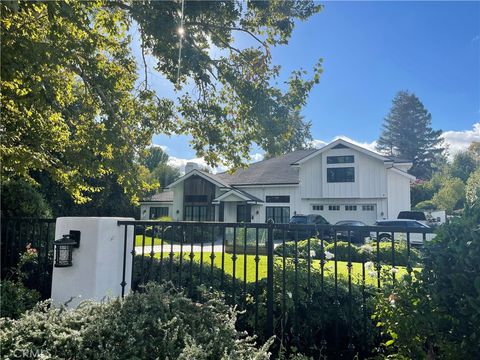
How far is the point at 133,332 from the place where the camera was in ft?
7.23

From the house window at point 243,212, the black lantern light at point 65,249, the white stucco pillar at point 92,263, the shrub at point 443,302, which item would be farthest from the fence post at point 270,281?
the house window at point 243,212

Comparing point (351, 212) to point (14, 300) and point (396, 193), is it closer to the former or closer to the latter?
point (396, 193)

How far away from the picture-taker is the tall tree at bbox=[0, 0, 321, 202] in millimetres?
4750

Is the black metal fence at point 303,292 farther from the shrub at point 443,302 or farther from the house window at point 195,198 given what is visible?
the house window at point 195,198

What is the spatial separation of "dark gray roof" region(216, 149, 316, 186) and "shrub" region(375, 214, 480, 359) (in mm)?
22811

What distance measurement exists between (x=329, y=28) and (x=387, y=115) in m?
52.6

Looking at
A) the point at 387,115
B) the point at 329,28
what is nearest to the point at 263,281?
the point at 329,28

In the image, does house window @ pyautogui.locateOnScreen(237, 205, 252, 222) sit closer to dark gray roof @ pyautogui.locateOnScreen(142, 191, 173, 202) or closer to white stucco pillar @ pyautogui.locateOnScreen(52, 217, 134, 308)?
dark gray roof @ pyautogui.locateOnScreen(142, 191, 173, 202)

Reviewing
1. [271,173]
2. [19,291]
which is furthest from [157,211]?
[19,291]

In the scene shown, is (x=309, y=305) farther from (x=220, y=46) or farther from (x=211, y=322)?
(x=220, y=46)

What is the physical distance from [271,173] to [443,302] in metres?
25.4

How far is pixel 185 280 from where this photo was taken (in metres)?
5.38

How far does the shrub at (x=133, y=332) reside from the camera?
209 cm

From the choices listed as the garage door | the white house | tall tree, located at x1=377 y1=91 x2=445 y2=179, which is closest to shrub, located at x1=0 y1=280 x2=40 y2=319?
the white house
